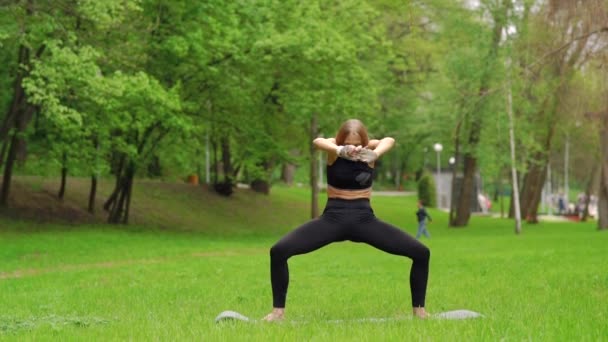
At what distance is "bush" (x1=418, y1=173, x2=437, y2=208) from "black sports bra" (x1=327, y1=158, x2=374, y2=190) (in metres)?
61.6

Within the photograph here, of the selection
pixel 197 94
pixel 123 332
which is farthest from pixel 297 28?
pixel 123 332

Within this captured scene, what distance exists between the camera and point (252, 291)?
13.9m

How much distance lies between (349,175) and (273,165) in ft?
129

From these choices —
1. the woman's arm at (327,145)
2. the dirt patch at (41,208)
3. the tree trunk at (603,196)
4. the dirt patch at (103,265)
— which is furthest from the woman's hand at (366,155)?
the tree trunk at (603,196)

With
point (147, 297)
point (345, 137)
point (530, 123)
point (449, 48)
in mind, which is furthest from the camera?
point (449, 48)

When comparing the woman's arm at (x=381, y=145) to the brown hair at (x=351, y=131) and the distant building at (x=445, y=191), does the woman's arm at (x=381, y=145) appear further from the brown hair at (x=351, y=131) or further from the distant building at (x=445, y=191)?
the distant building at (x=445, y=191)

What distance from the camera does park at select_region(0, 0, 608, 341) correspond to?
8.58m

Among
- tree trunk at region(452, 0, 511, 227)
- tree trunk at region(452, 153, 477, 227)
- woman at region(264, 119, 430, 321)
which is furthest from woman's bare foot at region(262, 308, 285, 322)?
tree trunk at region(452, 153, 477, 227)

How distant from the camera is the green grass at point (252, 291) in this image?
7.61 meters

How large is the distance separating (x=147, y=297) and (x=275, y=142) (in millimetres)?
24833

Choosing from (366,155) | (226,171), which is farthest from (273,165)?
(366,155)

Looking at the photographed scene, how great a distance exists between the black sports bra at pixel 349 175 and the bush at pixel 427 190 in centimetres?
6163

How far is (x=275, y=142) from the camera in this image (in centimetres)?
3756

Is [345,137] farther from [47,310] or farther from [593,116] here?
[593,116]
